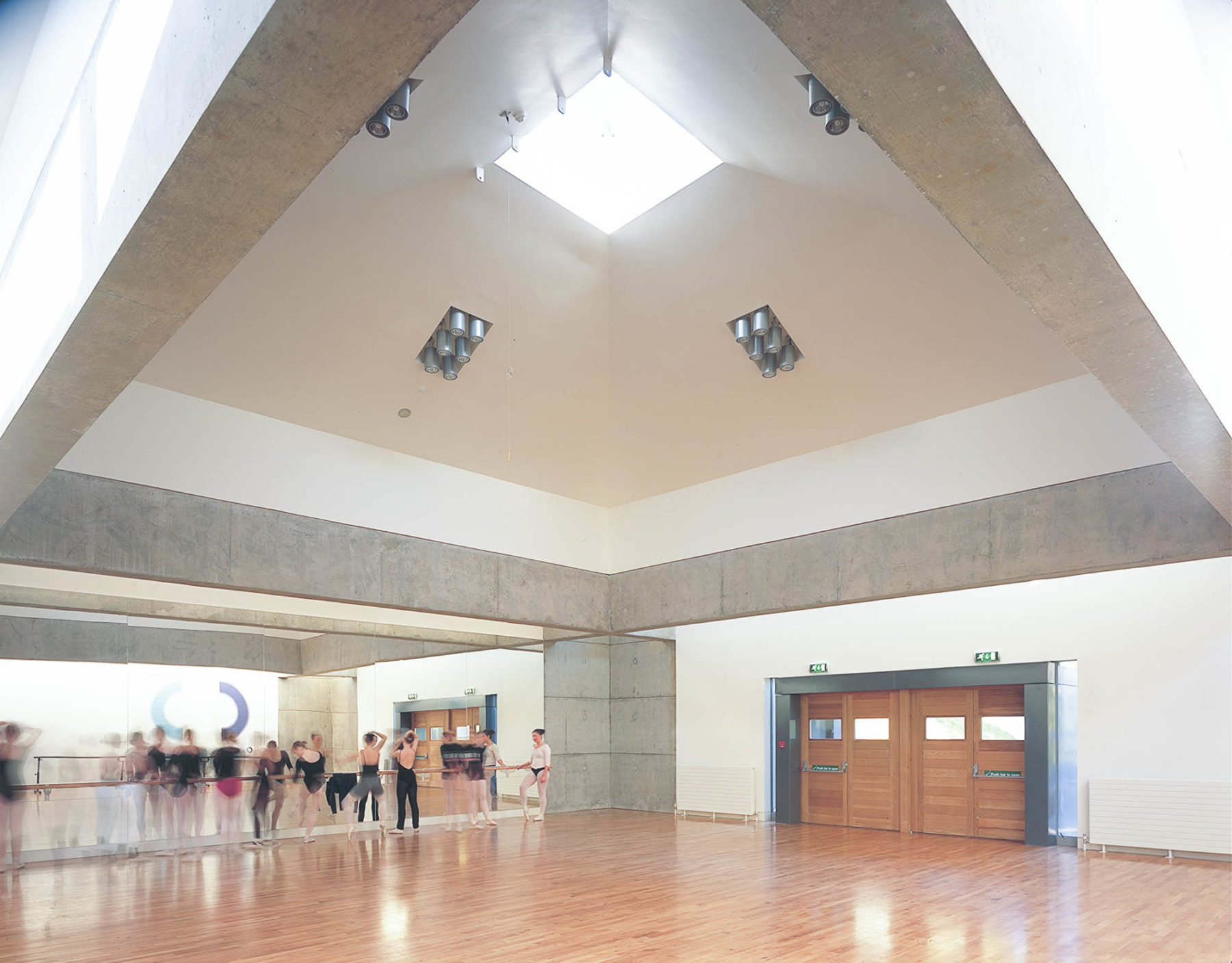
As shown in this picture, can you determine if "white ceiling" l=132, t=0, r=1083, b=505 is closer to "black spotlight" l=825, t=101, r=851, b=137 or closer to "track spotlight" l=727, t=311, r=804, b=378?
"track spotlight" l=727, t=311, r=804, b=378

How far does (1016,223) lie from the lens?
3498 millimetres

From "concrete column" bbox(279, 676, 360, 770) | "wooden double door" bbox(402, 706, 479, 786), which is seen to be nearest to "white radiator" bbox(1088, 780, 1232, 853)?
"wooden double door" bbox(402, 706, 479, 786)

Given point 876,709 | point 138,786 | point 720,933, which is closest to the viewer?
point 720,933

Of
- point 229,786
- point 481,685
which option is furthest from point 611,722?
point 229,786

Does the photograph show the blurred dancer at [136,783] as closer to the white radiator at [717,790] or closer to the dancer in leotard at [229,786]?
the dancer in leotard at [229,786]

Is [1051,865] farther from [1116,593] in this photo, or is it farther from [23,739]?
[23,739]

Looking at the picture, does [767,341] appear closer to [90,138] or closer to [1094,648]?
[1094,648]

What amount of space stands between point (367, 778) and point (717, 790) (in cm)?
577

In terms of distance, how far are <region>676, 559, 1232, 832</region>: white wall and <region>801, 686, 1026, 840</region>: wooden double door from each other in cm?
64

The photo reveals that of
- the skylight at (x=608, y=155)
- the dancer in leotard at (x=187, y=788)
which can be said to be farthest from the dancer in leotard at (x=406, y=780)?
the skylight at (x=608, y=155)

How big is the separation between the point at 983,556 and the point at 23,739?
37.2 ft

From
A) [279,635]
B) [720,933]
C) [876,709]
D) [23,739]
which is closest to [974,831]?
[876,709]

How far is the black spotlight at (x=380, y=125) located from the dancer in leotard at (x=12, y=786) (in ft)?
26.5

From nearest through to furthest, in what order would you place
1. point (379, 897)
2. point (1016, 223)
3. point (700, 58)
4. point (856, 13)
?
point (856, 13), point (1016, 223), point (700, 58), point (379, 897)
